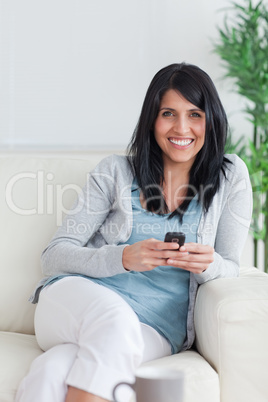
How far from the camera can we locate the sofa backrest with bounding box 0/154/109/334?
1662 millimetres

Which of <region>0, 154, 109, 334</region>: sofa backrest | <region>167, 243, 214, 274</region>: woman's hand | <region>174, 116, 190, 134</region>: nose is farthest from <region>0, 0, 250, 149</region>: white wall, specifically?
<region>167, 243, 214, 274</region>: woman's hand

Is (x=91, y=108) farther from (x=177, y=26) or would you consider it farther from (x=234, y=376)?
(x=234, y=376)

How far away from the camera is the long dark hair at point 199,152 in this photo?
1549mm

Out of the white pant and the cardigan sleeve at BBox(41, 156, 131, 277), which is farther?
the cardigan sleeve at BBox(41, 156, 131, 277)

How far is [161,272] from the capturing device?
1.51 meters

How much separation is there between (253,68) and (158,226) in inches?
51.0

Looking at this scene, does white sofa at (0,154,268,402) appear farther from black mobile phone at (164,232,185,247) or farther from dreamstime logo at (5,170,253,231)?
black mobile phone at (164,232,185,247)

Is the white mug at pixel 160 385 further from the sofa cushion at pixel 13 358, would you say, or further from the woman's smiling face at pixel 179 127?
the woman's smiling face at pixel 179 127

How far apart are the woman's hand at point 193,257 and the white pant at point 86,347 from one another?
176mm

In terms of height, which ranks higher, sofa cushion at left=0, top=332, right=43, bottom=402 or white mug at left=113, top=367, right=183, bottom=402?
white mug at left=113, top=367, right=183, bottom=402

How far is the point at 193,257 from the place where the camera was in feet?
4.36

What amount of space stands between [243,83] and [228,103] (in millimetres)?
212

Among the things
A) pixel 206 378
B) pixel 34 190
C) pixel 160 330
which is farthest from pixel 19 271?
pixel 206 378

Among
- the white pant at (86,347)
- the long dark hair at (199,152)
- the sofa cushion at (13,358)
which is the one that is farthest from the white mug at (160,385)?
the long dark hair at (199,152)
